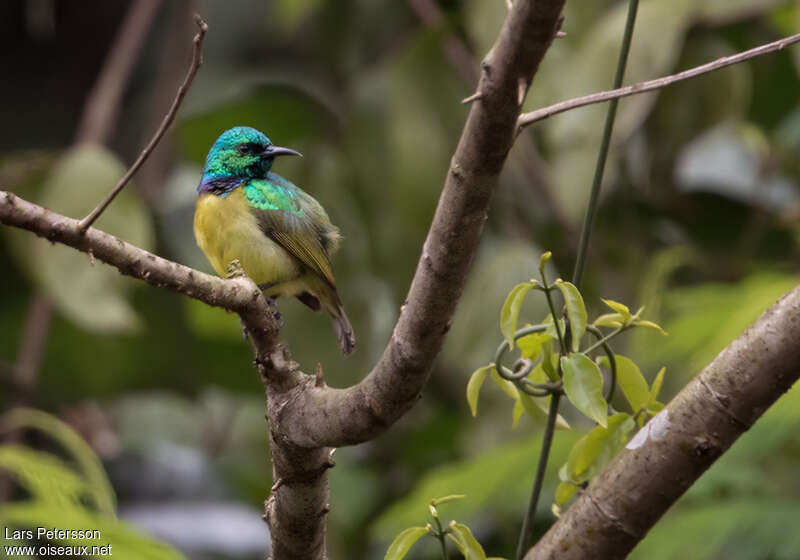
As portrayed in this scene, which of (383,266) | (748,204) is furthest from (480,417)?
(748,204)

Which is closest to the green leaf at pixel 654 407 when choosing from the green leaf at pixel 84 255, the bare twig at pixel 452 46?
the green leaf at pixel 84 255

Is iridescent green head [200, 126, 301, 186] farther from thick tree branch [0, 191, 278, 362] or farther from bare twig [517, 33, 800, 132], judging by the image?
bare twig [517, 33, 800, 132]

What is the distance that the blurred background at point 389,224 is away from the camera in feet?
8.75

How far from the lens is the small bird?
2.08 metres

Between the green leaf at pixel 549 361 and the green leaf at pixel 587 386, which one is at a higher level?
the green leaf at pixel 549 361

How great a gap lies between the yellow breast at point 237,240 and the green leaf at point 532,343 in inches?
36.3

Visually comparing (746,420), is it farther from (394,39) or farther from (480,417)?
(394,39)

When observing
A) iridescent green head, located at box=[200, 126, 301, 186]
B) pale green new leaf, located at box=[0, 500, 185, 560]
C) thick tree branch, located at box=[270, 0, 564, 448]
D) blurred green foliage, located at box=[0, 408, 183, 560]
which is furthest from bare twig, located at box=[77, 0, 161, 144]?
thick tree branch, located at box=[270, 0, 564, 448]

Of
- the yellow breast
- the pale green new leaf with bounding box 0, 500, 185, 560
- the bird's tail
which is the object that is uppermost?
the yellow breast

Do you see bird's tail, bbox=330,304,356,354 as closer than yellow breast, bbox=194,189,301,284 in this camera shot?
No

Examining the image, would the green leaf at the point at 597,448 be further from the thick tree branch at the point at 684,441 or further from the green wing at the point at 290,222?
the green wing at the point at 290,222

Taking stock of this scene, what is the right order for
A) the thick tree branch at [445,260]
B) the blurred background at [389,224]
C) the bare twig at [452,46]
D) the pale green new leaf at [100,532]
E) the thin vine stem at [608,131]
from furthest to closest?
the bare twig at [452,46] < the blurred background at [389,224] < the pale green new leaf at [100,532] < the thin vine stem at [608,131] < the thick tree branch at [445,260]

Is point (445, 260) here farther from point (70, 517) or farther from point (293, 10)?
point (293, 10)

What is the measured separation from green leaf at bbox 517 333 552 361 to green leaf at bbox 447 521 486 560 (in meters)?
0.22
